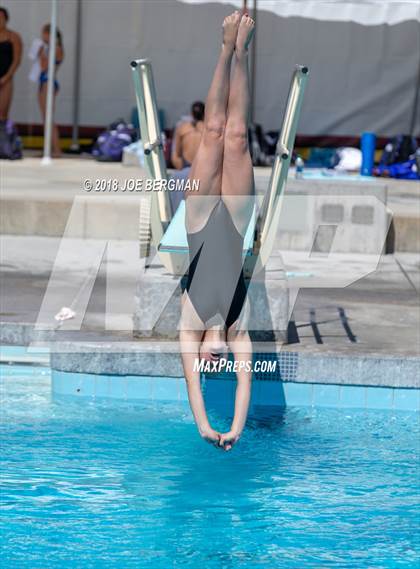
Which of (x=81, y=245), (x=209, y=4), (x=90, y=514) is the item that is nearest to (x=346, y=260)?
(x=81, y=245)

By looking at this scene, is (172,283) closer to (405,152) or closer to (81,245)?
(81,245)

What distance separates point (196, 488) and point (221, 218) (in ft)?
4.57

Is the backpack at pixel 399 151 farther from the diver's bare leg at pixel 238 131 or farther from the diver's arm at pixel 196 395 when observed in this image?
the diver's arm at pixel 196 395

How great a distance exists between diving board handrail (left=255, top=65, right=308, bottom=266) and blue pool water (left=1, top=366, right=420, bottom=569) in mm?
1062

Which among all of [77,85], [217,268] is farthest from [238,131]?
[77,85]

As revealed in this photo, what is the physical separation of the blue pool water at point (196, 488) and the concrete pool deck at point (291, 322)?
270 millimetres

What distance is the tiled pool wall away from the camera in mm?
6758

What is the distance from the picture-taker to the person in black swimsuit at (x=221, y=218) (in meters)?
5.65

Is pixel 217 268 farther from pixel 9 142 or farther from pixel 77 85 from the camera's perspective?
pixel 77 85

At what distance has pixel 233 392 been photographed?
676cm

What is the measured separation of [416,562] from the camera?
4.98m

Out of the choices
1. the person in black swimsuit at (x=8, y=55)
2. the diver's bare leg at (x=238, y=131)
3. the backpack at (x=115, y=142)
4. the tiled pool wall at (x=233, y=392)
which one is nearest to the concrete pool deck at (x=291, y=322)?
the tiled pool wall at (x=233, y=392)

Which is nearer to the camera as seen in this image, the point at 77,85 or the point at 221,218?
the point at 221,218

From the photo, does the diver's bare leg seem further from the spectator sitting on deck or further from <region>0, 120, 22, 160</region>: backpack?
<region>0, 120, 22, 160</region>: backpack
